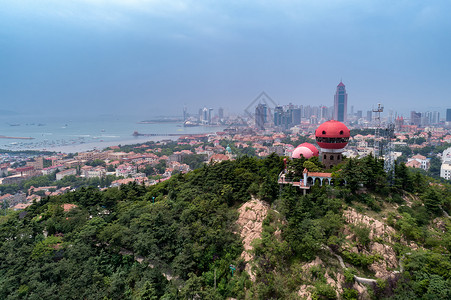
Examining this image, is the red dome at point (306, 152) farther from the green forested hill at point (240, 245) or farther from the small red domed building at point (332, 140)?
the green forested hill at point (240, 245)

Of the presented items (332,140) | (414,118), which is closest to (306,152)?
(332,140)

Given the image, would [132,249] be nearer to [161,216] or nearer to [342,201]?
[161,216]

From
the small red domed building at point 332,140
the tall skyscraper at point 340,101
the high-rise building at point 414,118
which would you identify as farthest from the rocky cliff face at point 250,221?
the high-rise building at point 414,118

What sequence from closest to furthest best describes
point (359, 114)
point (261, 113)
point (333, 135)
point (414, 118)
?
point (333, 135) → point (261, 113) → point (414, 118) → point (359, 114)

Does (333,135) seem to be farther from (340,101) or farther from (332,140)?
(340,101)

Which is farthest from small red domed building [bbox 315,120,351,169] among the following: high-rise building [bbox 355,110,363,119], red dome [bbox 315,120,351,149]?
high-rise building [bbox 355,110,363,119]

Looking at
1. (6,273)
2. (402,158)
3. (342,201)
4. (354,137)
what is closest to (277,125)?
(354,137)

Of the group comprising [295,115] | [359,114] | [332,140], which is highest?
[359,114]

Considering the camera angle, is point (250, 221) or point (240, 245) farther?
point (250, 221)

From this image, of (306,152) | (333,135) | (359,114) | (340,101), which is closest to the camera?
(333,135)
